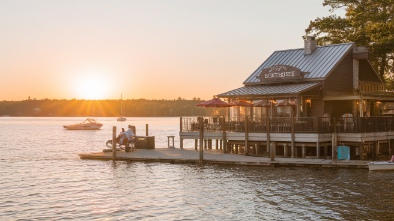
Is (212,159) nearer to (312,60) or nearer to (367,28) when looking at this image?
(312,60)

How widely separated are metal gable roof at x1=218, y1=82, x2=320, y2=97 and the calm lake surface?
310 inches

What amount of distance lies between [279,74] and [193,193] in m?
19.9

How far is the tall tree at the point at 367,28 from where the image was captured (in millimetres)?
55875

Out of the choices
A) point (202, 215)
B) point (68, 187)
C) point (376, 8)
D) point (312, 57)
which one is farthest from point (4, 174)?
point (376, 8)

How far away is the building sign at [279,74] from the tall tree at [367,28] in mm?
10578

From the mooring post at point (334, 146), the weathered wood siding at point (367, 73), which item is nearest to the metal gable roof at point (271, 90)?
the mooring post at point (334, 146)

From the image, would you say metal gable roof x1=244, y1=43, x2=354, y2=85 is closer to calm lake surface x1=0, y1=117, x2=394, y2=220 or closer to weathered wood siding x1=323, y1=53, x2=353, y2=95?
weathered wood siding x1=323, y1=53, x2=353, y2=95

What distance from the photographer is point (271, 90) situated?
48812 millimetres

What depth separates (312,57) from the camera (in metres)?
52.4

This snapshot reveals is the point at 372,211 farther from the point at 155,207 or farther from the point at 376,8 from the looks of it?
the point at 376,8

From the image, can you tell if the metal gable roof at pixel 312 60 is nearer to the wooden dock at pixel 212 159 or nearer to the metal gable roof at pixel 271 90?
the metal gable roof at pixel 271 90

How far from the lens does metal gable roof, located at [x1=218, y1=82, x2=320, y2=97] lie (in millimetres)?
46812

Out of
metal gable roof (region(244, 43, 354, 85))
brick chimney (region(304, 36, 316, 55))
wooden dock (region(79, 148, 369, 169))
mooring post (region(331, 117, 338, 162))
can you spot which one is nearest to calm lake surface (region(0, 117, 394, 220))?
wooden dock (region(79, 148, 369, 169))

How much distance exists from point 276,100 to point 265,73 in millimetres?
3994
